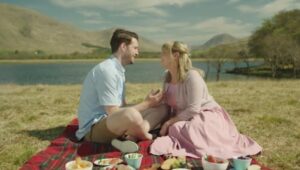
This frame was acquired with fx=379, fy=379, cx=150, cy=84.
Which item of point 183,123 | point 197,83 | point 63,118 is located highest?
point 197,83

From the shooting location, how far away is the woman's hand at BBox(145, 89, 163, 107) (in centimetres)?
723

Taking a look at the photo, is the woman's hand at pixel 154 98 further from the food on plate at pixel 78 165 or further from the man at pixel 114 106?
the food on plate at pixel 78 165

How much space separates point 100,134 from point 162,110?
1376mm

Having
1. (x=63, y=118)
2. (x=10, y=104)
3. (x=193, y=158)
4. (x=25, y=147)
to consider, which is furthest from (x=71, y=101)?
(x=193, y=158)

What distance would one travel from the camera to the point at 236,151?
641 centimetres

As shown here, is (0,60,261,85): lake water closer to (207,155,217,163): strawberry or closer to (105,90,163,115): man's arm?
(105,90,163,115): man's arm

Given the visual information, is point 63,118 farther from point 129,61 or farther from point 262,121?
point 262,121

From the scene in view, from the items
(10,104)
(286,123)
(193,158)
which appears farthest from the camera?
(10,104)

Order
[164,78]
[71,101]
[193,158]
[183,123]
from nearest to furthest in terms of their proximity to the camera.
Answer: [193,158] < [183,123] < [164,78] < [71,101]

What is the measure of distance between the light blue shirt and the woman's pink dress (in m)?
1.08

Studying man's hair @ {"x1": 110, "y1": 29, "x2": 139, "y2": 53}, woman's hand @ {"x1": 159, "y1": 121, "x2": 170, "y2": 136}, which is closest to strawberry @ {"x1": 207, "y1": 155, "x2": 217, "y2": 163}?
woman's hand @ {"x1": 159, "y1": 121, "x2": 170, "y2": 136}

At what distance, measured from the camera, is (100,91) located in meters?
6.65

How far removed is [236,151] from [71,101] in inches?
371

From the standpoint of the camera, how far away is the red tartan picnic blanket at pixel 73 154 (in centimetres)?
581
